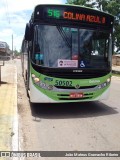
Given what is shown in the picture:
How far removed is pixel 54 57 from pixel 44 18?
4.01 ft

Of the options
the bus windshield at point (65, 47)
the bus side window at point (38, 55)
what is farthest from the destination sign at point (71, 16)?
the bus side window at point (38, 55)

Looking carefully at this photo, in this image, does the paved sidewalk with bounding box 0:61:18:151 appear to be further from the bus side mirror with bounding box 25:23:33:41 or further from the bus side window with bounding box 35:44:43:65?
the bus side mirror with bounding box 25:23:33:41

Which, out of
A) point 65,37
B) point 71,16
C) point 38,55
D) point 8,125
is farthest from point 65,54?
point 8,125

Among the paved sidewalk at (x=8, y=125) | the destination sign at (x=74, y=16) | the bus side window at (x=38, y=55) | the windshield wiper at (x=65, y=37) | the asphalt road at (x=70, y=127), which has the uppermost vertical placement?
the destination sign at (x=74, y=16)

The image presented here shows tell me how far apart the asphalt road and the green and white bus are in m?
0.63

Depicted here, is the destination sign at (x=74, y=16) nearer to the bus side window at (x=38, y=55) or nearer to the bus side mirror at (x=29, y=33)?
the bus side mirror at (x=29, y=33)

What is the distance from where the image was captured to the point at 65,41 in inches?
408

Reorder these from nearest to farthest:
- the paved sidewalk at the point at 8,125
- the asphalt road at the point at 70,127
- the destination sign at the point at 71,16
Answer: the paved sidewalk at the point at 8,125, the asphalt road at the point at 70,127, the destination sign at the point at 71,16

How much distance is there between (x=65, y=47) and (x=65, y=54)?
0.21 meters

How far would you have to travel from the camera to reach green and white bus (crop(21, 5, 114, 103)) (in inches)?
403

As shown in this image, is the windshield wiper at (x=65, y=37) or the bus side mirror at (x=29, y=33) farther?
the windshield wiper at (x=65, y=37)

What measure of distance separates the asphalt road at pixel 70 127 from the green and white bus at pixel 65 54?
0.63 metres

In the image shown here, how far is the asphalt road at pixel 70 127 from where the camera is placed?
7.14 metres

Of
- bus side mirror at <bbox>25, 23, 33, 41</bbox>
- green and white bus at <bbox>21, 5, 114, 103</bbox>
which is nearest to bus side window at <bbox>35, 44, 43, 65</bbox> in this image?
green and white bus at <bbox>21, 5, 114, 103</bbox>
